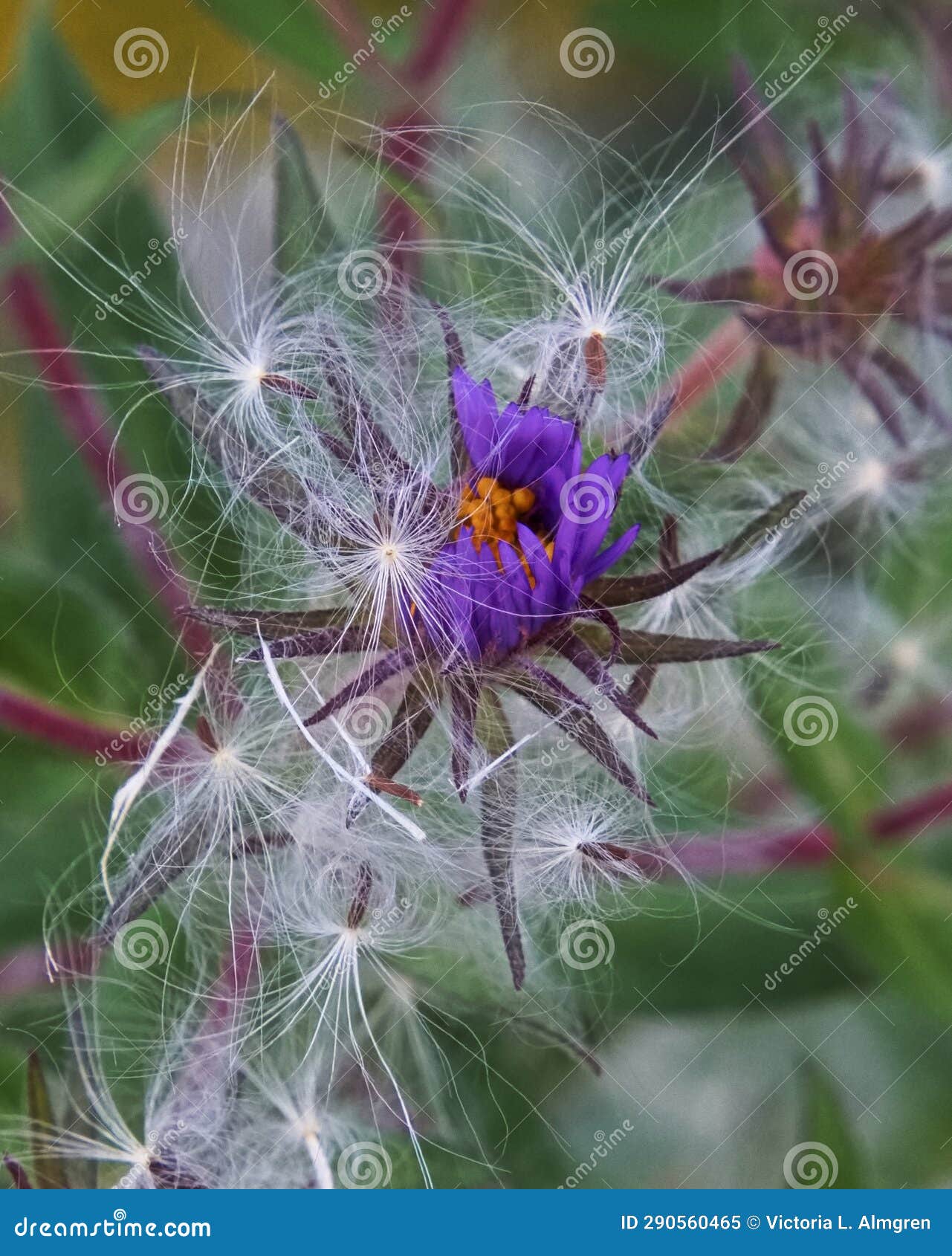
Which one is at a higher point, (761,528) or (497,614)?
(761,528)

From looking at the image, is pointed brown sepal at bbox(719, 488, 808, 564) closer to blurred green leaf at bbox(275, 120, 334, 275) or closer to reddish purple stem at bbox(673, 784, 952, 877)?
reddish purple stem at bbox(673, 784, 952, 877)

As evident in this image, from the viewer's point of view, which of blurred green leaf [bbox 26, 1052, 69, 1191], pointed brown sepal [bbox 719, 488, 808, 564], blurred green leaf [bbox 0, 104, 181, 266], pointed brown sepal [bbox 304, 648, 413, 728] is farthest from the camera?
blurred green leaf [bbox 0, 104, 181, 266]

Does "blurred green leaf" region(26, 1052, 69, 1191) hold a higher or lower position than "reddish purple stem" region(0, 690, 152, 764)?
lower

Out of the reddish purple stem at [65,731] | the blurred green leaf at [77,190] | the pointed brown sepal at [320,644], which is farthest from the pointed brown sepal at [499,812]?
the blurred green leaf at [77,190]

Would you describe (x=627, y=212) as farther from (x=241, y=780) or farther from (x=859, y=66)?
(x=241, y=780)

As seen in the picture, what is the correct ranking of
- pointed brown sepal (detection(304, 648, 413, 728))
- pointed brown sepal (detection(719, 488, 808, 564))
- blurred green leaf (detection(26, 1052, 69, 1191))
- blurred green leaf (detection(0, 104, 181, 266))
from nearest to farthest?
1. pointed brown sepal (detection(304, 648, 413, 728))
2. pointed brown sepal (detection(719, 488, 808, 564))
3. blurred green leaf (detection(26, 1052, 69, 1191))
4. blurred green leaf (detection(0, 104, 181, 266))

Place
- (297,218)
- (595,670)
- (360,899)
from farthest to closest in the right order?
(297,218) → (360,899) → (595,670)

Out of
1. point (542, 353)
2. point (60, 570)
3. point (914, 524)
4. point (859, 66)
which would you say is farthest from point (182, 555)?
point (859, 66)

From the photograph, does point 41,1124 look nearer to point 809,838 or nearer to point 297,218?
point 809,838

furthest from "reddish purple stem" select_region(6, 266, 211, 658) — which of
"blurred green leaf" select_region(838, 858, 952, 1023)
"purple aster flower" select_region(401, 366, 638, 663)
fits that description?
"blurred green leaf" select_region(838, 858, 952, 1023)

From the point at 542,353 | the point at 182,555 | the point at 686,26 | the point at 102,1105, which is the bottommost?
the point at 102,1105

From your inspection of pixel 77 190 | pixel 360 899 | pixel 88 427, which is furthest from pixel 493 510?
pixel 77 190
